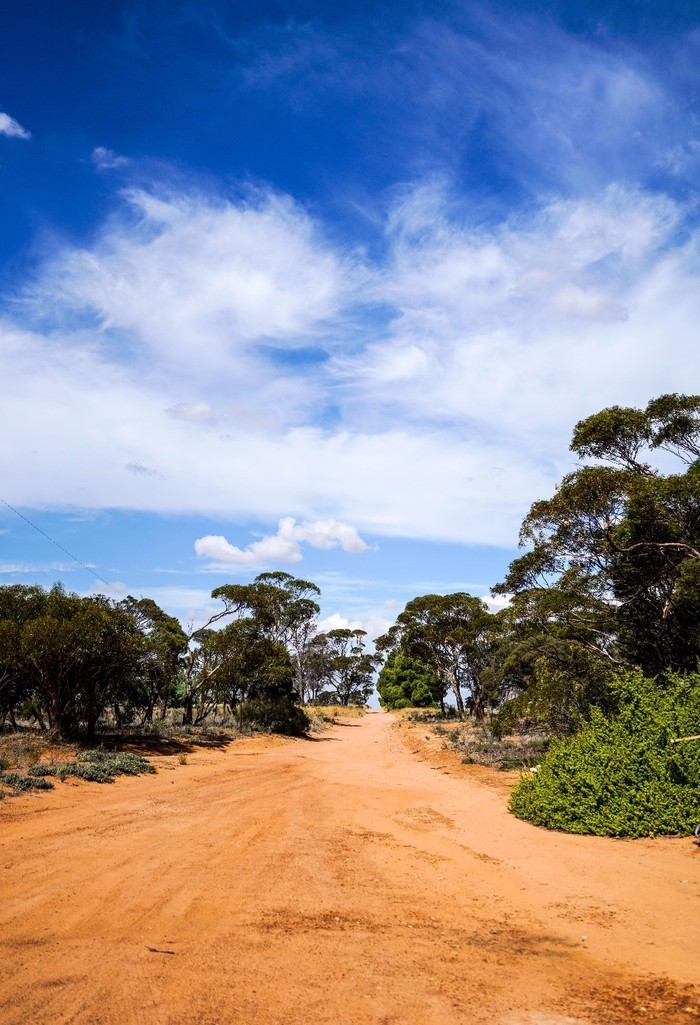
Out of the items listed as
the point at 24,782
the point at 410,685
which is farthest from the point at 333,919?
the point at 410,685

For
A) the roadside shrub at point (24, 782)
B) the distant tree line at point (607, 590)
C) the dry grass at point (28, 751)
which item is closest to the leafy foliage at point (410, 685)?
the distant tree line at point (607, 590)

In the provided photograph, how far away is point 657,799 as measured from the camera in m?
9.51

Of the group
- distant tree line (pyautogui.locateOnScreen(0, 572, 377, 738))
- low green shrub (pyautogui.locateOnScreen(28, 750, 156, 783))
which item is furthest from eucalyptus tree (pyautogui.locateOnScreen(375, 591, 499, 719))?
low green shrub (pyautogui.locateOnScreen(28, 750, 156, 783))

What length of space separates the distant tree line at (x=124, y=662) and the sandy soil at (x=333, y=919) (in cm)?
811

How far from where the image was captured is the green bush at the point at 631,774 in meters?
9.40

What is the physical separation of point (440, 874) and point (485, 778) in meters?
9.56

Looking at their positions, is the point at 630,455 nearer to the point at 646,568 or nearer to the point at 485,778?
the point at 646,568

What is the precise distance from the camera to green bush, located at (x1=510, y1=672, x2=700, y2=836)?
9.40 m

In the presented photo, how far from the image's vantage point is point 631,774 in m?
9.90

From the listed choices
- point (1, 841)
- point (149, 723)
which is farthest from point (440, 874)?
point (149, 723)

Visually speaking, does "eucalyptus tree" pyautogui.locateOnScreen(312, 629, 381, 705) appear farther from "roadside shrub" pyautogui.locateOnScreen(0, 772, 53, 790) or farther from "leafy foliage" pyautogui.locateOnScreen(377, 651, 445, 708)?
"roadside shrub" pyautogui.locateOnScreen(0, 772, 53, 790)

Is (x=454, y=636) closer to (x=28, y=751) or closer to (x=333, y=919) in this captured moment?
(x=28, y=751)

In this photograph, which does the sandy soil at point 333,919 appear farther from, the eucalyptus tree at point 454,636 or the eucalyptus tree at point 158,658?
the eucalyptus tree at point 454,636

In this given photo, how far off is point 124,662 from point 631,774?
16996 millimetres
